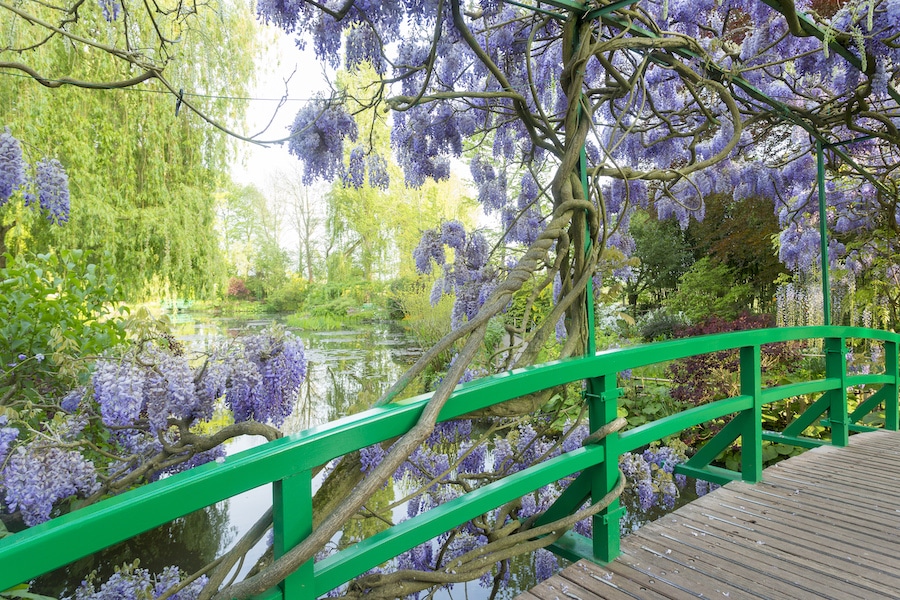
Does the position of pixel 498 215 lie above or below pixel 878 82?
below

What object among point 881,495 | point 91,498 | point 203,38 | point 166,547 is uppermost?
point 203,38

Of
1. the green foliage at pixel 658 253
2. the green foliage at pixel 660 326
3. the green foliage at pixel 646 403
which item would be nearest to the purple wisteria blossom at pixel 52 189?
the green foliage at pixel 646 403

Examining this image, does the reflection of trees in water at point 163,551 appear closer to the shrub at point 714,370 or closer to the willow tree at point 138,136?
the willow tree at point 138,136

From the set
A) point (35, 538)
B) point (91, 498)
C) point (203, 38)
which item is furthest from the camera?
point (203, 38)

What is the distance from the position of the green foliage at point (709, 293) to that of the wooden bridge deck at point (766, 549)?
20.4 ft

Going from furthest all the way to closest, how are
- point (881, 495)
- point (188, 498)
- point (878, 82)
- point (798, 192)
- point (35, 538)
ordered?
1. point (798, 192)
2. point (878, 82)
3. point (881, 495)
4. point (188, 498)
5. point (35, 538)

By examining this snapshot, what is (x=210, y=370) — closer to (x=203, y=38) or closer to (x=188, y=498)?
(x=188, y=498)

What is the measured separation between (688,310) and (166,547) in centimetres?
738

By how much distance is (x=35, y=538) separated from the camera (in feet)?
1.65

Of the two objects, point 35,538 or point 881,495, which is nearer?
point 35,538

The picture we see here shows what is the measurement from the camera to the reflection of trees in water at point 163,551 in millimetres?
2723

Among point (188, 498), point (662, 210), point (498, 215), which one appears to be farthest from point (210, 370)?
point (662, 210)

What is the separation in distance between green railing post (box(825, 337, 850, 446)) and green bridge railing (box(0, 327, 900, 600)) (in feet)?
2.36

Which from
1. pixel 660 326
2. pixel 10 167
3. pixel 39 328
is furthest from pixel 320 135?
pixel 660 326
